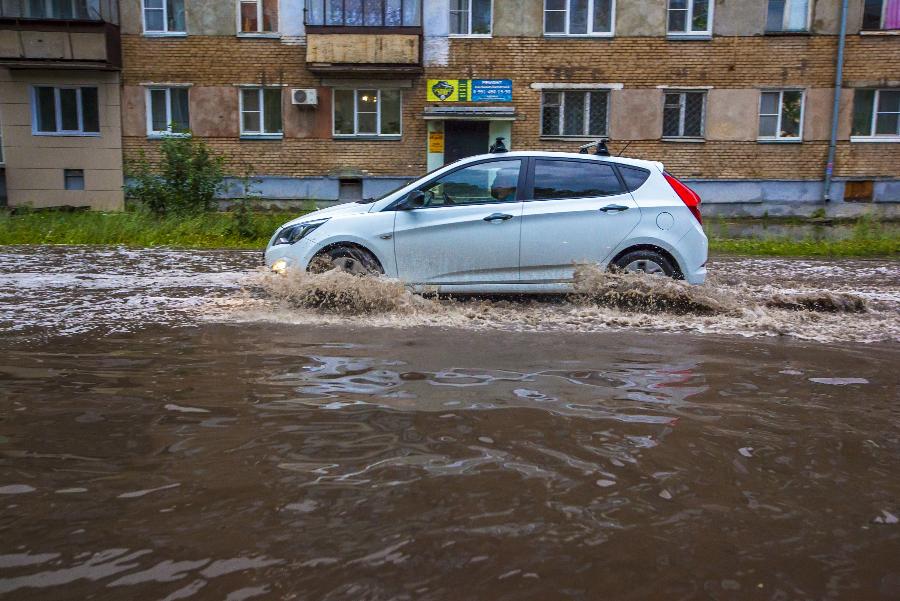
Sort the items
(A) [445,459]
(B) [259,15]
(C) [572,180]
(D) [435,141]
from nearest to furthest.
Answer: (A) [445,459]
(C) [572,180]
(B) [259,15]
(D) [435,141]

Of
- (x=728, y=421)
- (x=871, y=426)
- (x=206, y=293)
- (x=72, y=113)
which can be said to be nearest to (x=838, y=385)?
(x=871, y=426)

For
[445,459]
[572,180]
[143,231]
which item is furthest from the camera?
[143,231]

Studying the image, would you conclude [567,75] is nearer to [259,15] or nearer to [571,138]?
[571,138]

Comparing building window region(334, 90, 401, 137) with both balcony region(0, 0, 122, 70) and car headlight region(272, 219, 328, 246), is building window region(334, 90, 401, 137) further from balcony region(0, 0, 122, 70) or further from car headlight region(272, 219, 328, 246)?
car headlight region(272, 219, 328, 246)

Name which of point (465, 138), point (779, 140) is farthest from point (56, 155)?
point (779, 140)

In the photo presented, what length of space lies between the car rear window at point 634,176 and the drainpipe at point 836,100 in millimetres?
15954

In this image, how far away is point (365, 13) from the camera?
20.5m

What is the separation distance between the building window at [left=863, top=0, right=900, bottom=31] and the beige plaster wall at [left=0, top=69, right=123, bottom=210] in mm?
20381

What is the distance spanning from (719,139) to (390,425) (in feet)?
64.3

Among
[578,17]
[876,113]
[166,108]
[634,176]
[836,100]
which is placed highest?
[578,17]

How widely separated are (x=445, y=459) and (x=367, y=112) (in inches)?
747

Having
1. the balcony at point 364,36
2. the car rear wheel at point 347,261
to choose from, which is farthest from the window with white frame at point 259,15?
the car rear wheel at point 347,261

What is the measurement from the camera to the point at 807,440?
3857mm

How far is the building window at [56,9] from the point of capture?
2111 centimetres
